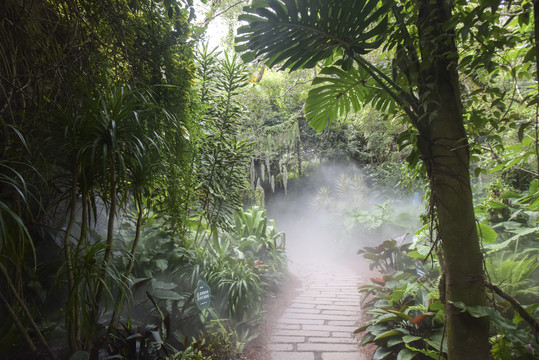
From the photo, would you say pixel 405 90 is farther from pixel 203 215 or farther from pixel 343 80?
pixel 203 215

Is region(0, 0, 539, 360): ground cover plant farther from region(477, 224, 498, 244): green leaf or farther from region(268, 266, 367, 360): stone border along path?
region(268, 266, 367, 360): stone border along path

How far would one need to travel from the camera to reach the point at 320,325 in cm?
273

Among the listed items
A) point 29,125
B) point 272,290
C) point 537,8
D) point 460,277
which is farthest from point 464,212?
point 272,290

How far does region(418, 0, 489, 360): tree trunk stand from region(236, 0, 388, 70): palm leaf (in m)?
0.22

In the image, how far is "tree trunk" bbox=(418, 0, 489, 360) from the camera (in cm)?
95

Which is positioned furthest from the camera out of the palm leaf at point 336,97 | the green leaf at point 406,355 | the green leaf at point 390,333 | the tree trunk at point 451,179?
the green leaf at point 390,333

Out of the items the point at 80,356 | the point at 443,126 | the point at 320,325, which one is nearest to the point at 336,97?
the point at 443,126

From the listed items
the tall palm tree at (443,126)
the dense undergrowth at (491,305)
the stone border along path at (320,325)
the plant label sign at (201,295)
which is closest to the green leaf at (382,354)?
the dense undergrowth at (491,305)

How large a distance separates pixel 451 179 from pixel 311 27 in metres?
0.82

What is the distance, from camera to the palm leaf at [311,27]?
45.6 inches

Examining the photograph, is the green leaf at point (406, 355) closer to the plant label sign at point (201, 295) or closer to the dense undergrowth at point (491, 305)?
the dense undergrowth at point (491, 305)

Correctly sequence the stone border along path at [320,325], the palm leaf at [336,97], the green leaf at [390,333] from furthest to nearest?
the stone border along path at [320,325], the green leaf at [390,333], the palm leaf at [336,97]

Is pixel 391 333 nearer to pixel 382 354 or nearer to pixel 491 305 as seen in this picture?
pixel 382 354

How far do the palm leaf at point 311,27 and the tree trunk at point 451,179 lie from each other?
0.22 meters
